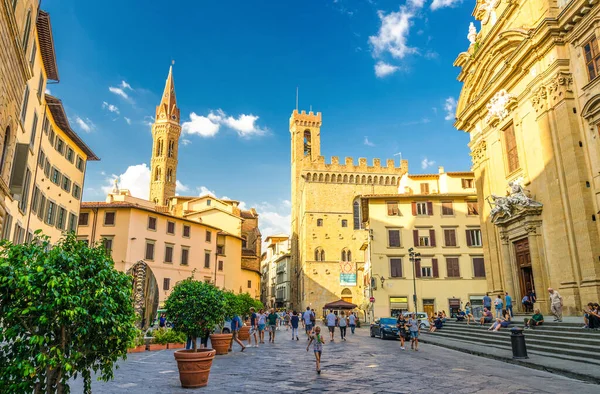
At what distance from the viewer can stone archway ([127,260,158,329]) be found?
40.5 feet

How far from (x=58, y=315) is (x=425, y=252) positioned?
35.8 metres

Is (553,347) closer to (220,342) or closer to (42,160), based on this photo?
(220,342)

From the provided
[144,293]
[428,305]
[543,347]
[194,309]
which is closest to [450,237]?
[428,305]

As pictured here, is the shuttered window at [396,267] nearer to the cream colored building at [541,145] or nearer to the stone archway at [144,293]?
the cream colored building at [541,145]

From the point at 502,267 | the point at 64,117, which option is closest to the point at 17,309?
the point at 502,267

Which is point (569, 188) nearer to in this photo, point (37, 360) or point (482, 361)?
point (482, 361)

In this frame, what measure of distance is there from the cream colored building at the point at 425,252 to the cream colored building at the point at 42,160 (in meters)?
24.4

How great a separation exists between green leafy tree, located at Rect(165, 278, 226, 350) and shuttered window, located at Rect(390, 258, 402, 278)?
1131 inches

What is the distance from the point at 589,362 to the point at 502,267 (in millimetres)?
10854

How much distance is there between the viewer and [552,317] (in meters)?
16.3

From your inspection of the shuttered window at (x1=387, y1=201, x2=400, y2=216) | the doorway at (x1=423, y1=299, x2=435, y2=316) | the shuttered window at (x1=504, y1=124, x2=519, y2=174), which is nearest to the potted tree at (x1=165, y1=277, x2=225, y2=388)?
the shuttered window at (x1=504, y1=124, x2=519, y2=174)

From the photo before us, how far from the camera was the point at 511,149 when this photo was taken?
20578mm

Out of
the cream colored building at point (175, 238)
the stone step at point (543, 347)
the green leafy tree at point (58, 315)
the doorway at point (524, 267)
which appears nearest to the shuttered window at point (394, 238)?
the cream colored building at point (175, 238)

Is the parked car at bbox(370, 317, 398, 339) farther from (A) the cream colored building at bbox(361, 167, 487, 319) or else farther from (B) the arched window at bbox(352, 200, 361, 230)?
(B) the arched window at bbox(352, 200, 361, 230)
